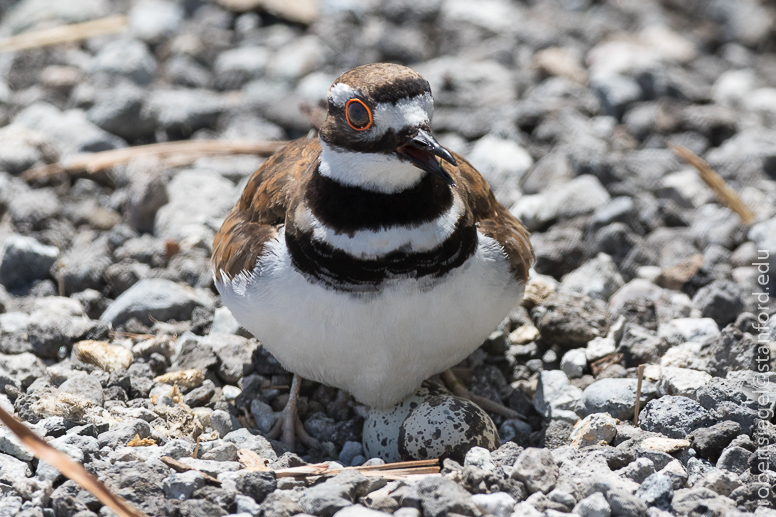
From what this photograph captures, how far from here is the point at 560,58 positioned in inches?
308

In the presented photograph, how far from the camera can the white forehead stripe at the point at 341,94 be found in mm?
3881

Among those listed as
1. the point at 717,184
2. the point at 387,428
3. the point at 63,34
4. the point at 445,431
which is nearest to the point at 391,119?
the point at 445,431

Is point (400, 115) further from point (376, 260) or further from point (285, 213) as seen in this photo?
point (285, 213)

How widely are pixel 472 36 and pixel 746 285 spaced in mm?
3825

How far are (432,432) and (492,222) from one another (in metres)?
1.16

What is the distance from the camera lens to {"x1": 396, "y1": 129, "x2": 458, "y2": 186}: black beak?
146 inches

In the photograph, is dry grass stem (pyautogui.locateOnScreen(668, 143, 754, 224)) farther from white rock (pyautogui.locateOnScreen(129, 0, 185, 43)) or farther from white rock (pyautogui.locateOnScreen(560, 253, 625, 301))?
white rock (pyautogui.locateOnScreen(129, 0, 185, 43))

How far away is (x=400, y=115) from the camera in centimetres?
379

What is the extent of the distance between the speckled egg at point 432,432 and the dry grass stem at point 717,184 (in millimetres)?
2851

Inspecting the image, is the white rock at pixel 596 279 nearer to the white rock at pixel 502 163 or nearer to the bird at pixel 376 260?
the white rock at pixel 502 163

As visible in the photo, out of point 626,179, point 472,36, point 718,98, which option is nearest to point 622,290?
point 626,179

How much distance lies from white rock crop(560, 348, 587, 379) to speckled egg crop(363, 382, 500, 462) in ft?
2.68

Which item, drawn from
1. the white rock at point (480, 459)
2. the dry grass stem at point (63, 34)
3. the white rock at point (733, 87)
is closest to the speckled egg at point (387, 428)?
the white rock at point (480, 459)

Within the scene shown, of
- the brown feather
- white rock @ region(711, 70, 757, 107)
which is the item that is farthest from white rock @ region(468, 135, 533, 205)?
white rock @ region(711, 70, 757, 107)
